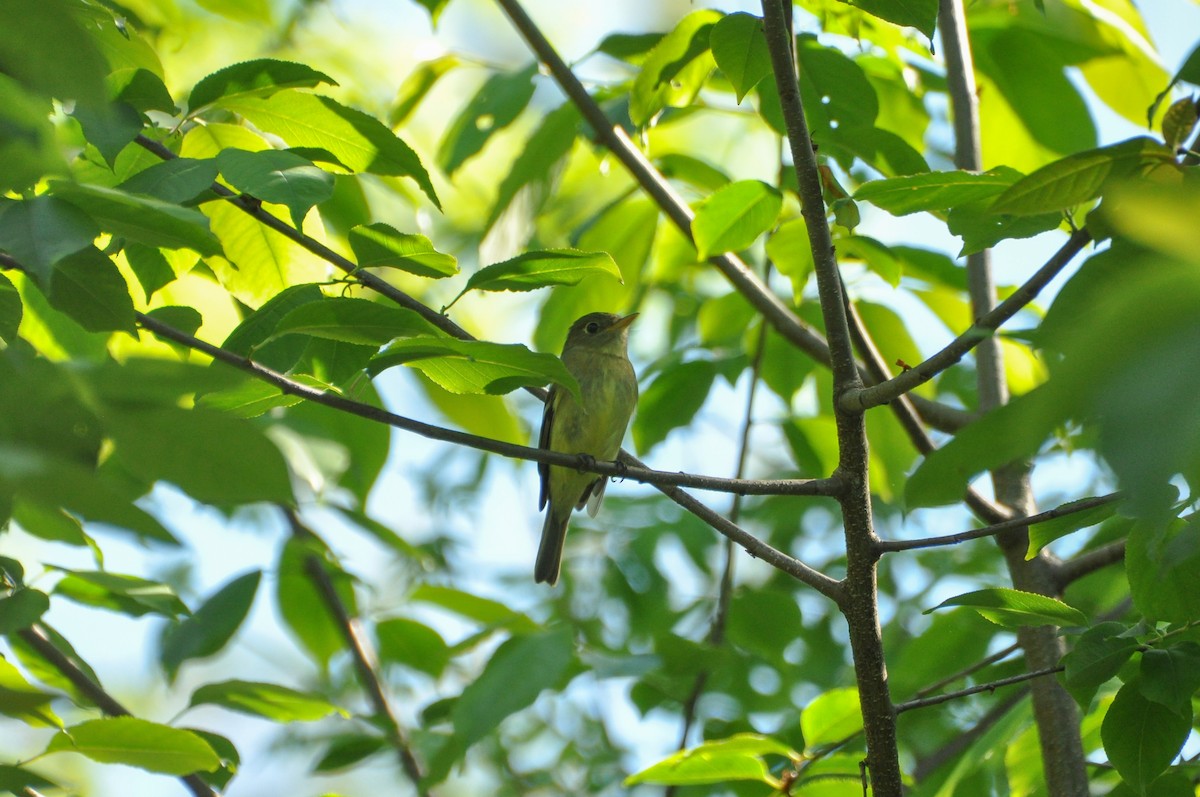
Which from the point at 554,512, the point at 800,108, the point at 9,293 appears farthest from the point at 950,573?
the point at 9,293

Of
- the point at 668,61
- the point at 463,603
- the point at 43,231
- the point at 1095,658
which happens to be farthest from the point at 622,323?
the point at 43,231

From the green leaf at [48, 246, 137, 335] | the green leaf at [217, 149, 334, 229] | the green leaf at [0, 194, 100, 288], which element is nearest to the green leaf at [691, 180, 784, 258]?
the green leaf at [217, 149, 334, 229]

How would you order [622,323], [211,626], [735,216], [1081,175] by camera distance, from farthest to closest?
1. [622,323]
2. [211,626]
3. [735,216]
4. [1081,175]

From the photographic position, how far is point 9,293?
2.02 m

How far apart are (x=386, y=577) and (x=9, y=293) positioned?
18.0ft

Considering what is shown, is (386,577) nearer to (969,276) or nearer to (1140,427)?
(969,276)

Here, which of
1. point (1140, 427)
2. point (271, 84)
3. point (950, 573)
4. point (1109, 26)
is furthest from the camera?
point (950, 573)

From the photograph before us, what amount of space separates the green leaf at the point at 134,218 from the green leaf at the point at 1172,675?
190 cm

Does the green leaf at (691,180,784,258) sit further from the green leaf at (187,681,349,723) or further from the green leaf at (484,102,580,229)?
the green leaf at (187,681,349,723)

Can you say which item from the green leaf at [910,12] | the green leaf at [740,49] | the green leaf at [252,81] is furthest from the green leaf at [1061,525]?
the green leaf at [252,81]

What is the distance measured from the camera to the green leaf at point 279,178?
2.03 metres

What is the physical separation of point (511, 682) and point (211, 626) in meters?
1.06

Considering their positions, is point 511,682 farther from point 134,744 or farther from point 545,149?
point 545,149

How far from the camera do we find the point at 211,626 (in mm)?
3523
